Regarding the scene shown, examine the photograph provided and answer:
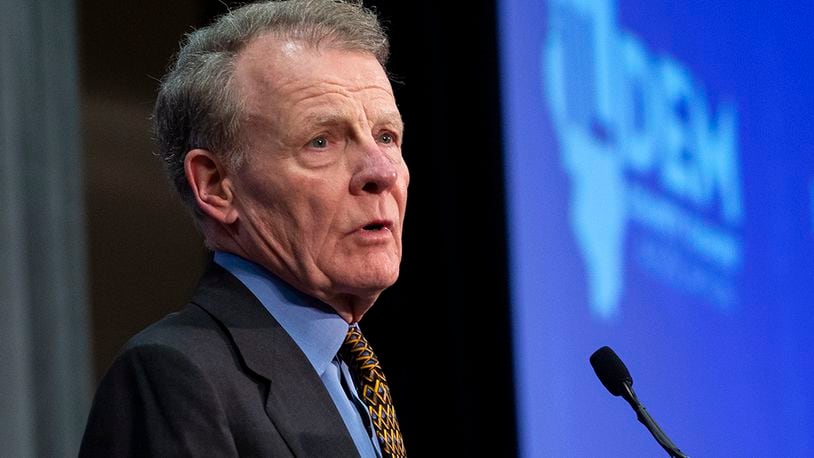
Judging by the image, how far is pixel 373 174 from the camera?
161 centimetres

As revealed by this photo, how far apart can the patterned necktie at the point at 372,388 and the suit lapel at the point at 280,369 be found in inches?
4.9

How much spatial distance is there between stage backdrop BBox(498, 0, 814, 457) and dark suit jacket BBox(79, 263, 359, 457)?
5.54 feet

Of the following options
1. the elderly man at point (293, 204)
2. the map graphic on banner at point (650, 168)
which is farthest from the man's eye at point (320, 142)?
the map graphic on banner at point (650, 168)

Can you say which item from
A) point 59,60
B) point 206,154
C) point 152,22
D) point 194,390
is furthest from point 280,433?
point 152,22

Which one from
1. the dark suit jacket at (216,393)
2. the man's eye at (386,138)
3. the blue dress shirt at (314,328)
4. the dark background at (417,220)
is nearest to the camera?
the dark suit jacket at (216,393)

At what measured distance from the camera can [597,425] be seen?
125 inches

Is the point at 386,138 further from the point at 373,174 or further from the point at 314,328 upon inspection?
the point at 314,328

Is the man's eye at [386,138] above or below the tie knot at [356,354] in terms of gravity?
above

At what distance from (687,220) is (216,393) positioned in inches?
77.7

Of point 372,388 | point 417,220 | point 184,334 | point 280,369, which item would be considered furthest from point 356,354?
point 417,220

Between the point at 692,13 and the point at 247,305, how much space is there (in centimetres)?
202

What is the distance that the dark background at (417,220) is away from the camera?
3490 mm

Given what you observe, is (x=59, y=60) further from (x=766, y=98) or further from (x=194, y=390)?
(x=766, y=98)

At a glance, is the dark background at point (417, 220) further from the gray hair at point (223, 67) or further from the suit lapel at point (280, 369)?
the suit lapel at point (280, 369)
